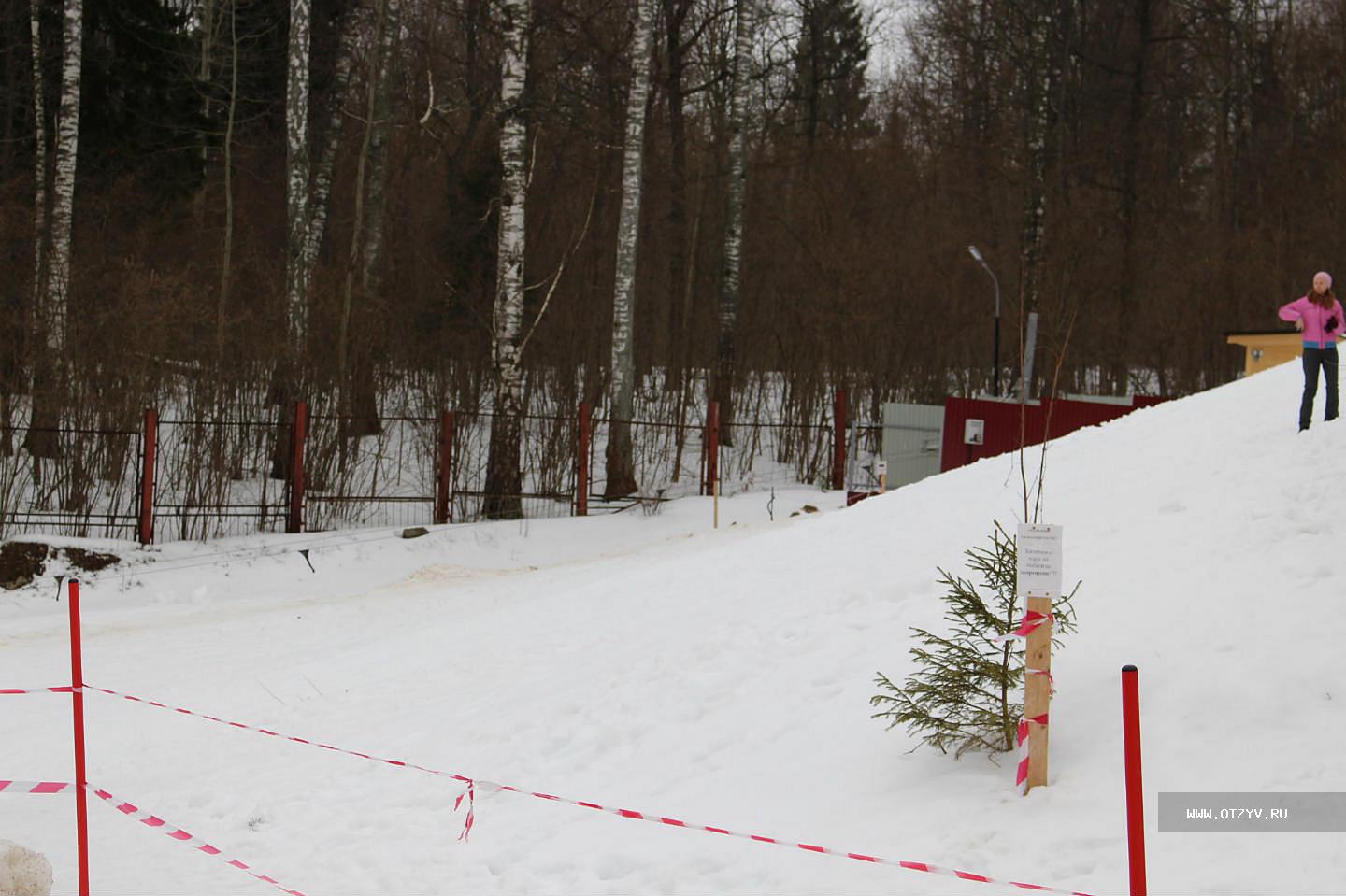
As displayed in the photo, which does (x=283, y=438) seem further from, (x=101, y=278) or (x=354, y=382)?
(x=101, y=278)

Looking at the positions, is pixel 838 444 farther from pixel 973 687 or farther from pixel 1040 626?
pixel 1040 626

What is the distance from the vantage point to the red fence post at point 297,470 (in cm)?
1691

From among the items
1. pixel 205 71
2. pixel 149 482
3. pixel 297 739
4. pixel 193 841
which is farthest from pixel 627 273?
pixel 193 841

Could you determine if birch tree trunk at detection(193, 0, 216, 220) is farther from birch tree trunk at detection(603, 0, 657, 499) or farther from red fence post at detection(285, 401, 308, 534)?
red fence post at detection(285, 401, 308, 534)

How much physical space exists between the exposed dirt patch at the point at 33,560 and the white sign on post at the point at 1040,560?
1287 centimetres

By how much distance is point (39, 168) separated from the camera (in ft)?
74.1

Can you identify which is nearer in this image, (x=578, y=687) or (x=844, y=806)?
(x=844, y=806)

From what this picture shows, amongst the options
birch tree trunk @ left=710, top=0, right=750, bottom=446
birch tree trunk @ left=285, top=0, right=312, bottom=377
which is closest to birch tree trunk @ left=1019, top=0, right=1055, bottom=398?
birch tree trunk @ left=710, top=0, right=750, bottom=446

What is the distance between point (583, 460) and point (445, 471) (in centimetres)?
222

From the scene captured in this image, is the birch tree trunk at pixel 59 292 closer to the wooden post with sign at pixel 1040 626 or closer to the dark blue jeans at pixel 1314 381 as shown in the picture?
the wooden post with sign at pixel 1040 626

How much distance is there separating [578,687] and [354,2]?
64.4ft

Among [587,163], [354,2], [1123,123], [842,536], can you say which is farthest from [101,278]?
[1123,123]

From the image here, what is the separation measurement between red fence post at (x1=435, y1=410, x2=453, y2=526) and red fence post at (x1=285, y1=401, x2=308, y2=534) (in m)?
1.97

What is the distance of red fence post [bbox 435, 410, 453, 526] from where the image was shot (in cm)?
1825
